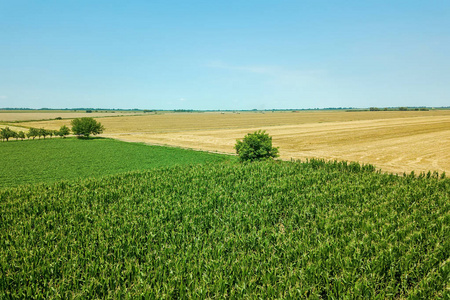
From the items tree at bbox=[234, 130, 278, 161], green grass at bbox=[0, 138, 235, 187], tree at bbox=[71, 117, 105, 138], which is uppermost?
tree at bbox=[71, 117, 105, 138]

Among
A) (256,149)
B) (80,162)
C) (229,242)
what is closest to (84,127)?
(80,162)

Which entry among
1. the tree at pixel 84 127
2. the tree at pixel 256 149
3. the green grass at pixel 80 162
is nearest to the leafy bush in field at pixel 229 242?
the green grass at pixel 80 162

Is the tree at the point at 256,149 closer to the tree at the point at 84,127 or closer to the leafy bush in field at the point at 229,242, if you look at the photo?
the leafy bush in field at the point at 229,242

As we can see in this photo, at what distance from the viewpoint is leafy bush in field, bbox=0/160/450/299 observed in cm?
626

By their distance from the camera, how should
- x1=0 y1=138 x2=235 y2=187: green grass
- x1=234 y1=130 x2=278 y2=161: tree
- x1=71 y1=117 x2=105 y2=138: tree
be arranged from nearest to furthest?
x1=0 y1=138 x2=235 y2=187: green grass, x1=234 y1=130 x2=278 y2=161: tree, x1=71 y1=117 x2=105 y2=138: tree

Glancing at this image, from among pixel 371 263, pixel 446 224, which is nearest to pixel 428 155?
pixel 446 224

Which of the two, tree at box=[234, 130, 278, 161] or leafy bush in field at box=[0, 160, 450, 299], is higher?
tree at box=[234, 130, 278, 161]

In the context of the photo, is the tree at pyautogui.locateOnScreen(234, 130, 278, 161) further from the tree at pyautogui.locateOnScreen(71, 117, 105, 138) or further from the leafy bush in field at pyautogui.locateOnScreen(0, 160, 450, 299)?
the tree at pyautogui.locateOnScreen(71, 117, 105, 138)

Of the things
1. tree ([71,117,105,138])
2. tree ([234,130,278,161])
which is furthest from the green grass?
tree ([71,117,105,138])

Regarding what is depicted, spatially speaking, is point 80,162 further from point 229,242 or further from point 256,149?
point 229,242

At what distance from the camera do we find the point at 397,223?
32.0ft

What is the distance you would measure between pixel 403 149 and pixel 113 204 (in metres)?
40.0

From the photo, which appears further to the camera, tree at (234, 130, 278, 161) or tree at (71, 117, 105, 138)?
tree at (71, 117, 105, 138)

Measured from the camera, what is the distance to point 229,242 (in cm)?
828
